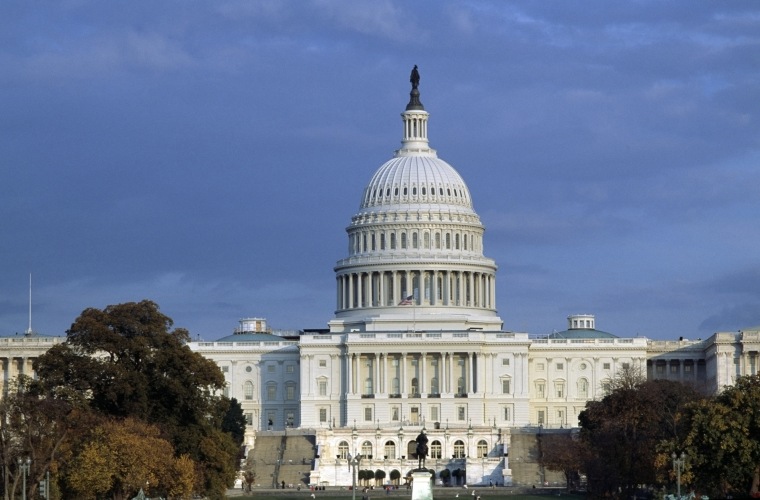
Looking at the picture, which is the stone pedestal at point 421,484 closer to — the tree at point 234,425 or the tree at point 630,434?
the tree at point 630,434

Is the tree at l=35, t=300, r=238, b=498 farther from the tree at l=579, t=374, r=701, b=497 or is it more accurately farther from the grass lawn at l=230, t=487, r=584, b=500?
the tree at l=579, t=374, r=701, b=497

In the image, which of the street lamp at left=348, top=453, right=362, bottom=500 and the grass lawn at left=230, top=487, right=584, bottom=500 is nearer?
the street lamp at left=348, top=453, right=362, bottom=500

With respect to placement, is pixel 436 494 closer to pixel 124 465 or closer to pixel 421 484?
pixel 124 465

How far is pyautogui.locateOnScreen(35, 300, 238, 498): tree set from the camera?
142625 millimetres

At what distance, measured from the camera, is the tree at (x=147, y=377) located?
5615 inches

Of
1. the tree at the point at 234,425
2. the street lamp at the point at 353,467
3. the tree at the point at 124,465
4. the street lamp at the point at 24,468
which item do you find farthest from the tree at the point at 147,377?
the tree at the point at 234,425

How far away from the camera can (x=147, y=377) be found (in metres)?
144

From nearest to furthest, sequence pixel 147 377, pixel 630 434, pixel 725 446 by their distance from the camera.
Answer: pixel 725 446, pixel 147 377, pixel 630 434

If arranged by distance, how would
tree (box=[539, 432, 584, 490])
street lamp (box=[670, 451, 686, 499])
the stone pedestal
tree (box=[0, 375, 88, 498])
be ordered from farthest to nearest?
tree (box=[539, 432, 584, 490]) < tree (box=[0, 375, 88, 498]) < street lamp (box=[670, 451, 686, 499]) < the stone pedestal

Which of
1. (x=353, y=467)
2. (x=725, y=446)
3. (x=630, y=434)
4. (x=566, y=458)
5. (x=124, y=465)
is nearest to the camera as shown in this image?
(x=725, y=446)

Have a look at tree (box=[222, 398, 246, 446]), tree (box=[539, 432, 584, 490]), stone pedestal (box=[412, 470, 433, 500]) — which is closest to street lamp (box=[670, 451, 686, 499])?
stone pedestal (box=[412, 470, 433, 500])

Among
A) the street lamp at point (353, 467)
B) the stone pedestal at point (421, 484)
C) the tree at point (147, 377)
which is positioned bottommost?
the stone pedestal at point (421, 484)

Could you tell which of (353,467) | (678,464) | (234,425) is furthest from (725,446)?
(234,425)

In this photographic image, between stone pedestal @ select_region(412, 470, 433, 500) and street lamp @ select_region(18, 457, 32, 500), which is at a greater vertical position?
street lamp @ select_region(18, 457, 32, 500)
